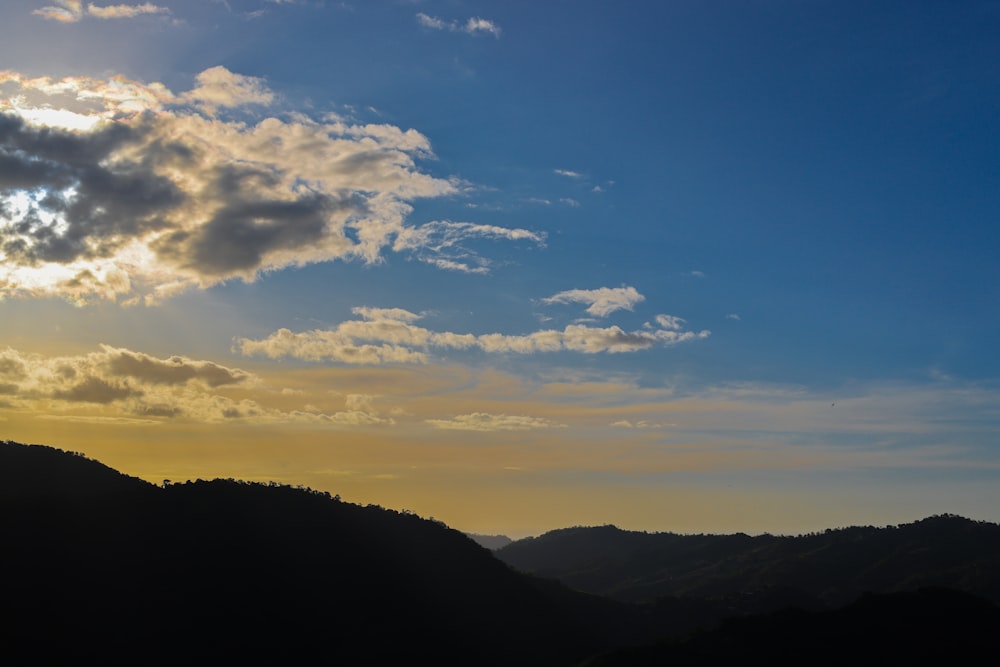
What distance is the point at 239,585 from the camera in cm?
11544

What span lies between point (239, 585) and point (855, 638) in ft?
278

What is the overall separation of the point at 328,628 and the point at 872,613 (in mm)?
74758

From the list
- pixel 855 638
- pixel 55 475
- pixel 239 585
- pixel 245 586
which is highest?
pixel 55 475

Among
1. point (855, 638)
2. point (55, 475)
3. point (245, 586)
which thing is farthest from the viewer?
point (55, 475)

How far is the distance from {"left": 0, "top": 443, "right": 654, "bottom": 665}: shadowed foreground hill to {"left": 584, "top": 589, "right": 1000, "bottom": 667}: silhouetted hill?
42789 millimetres

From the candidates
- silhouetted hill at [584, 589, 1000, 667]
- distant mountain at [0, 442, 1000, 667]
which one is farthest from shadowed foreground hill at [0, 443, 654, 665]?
silhouetted hill at [584, 589, 1000, 667]

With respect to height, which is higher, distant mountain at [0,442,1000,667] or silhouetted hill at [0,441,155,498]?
silhouetted hill at [0,441,155,498]

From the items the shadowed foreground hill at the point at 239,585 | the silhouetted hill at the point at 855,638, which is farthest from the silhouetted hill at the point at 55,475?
the silhouetted hill at the point at 855,638

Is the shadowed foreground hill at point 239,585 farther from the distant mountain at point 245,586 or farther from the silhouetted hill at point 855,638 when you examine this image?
the silhouetted hill at point 855,638

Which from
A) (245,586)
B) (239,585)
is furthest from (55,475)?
(245,586)

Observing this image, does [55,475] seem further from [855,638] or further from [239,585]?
[855,638]

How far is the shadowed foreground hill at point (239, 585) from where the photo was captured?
9750 cm

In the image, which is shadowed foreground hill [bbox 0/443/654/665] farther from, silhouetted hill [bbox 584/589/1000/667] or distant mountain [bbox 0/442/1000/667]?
silhouetted hill [bbox 584/589/1000/667]

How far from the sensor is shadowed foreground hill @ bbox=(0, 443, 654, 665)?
97500 millimetres
